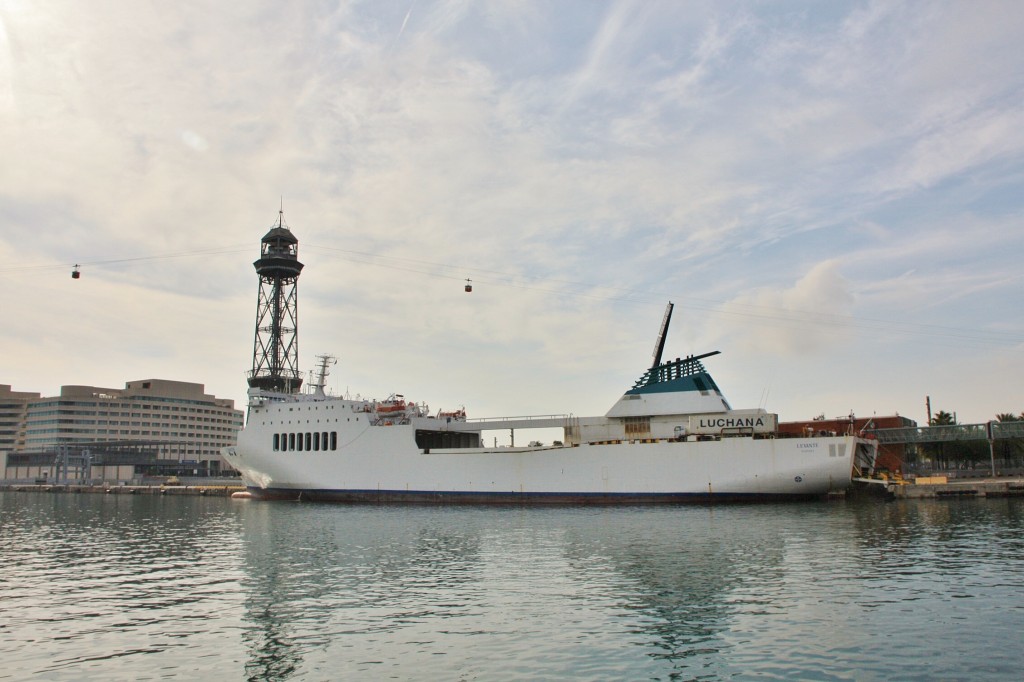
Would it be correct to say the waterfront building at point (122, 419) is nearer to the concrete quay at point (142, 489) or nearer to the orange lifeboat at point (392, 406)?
the concrete quay at point (142, 489)

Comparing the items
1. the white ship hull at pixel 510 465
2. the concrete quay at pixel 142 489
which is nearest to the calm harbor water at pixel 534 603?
the white ship hull at pixel 510 465

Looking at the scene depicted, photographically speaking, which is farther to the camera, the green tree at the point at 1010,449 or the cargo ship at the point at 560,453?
the green tree at the point at 1010,449

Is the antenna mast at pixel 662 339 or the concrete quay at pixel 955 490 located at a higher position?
the antenna mast at pixel 662 339

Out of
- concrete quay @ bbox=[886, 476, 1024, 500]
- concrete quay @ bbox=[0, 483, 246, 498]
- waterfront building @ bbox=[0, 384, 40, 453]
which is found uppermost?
waterfront building @ bbox=[0, 384, 40, 453]

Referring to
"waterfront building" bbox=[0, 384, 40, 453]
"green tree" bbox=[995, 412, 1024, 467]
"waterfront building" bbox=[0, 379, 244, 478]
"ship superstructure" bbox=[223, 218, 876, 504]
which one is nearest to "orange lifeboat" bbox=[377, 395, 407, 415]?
"ship superstructure" bbox=[223, 218, 876, 504]

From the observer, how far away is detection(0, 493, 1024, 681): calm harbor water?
1139 centimetres

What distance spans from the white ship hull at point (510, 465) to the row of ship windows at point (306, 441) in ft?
0.38

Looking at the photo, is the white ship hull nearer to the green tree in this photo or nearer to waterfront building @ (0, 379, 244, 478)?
the green tree

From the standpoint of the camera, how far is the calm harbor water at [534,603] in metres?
11.4

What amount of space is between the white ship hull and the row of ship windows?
0.12 m

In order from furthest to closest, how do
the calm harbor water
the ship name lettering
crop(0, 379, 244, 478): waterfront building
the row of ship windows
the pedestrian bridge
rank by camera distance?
crop(0, 379, 244, 478): waterfront building, the pedestrian bridge, the row of ship windows, the ship name lettering, the calm harbor water

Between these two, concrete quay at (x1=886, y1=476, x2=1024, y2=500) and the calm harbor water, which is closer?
the calm harbor water

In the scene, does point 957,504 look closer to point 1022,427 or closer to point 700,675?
point 1022,427

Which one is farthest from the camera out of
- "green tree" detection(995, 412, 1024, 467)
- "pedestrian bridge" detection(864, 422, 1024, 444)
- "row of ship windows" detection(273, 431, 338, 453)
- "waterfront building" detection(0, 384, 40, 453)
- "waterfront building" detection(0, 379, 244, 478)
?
"waterfront building" detection(0, 384, 40, 453)
